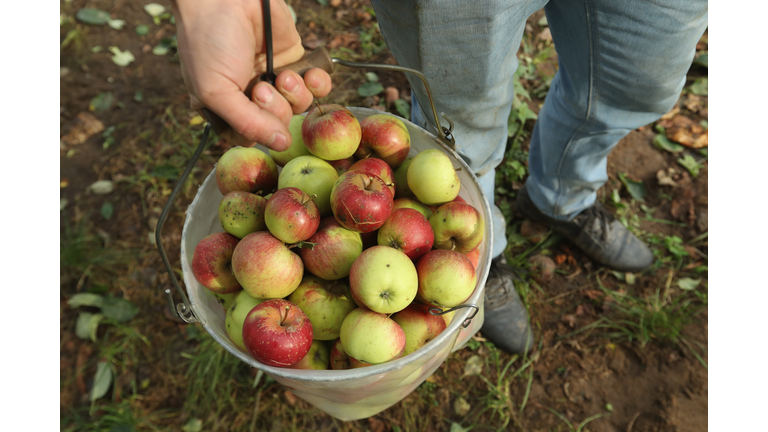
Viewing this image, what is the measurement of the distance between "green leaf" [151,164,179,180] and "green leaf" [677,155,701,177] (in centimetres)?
377

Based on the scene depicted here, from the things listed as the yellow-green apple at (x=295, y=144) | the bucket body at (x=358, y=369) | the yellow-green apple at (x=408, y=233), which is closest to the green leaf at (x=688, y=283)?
the bucket body at (x=358, y=369)

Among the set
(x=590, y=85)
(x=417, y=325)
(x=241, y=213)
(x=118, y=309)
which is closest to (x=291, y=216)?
(x=241, y=213)

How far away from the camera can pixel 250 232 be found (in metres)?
1.73

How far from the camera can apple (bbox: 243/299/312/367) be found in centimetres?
140

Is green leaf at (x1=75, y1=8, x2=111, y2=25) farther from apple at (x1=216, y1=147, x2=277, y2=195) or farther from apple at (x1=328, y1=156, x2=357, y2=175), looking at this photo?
apple at (x1=328, y1=156, x2=357, y2=175)

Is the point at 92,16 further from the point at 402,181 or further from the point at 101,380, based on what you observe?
the point at 402,181

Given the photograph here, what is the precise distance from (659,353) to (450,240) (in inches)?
67.9

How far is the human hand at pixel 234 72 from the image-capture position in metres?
1.31

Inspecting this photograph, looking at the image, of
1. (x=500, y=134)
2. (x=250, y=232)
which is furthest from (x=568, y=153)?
(x=250, y=232)

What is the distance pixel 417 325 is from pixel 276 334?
524 mm

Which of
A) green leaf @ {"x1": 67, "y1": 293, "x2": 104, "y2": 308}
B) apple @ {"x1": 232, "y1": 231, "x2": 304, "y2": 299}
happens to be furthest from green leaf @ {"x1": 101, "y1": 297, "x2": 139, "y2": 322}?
apple @ {"x1": 232, "y1": 231, "x2": 304, "y2": 299}

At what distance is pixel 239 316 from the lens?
1640mm

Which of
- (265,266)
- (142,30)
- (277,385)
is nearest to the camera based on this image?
(265,266)

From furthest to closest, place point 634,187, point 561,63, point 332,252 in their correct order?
1. point 634,187
2. point 561,63
3. point 332,252
